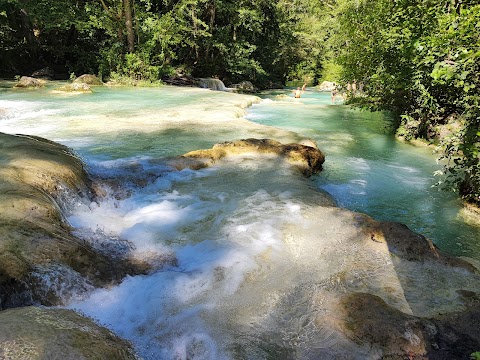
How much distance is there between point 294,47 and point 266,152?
107 feet

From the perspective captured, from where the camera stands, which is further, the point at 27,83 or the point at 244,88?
the point at 244,88

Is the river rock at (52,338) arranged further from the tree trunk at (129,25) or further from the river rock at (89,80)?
the tree trunk at (129,25)

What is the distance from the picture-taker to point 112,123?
421 inches

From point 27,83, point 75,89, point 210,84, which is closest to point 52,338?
point 75,89

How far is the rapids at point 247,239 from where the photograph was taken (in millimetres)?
2926

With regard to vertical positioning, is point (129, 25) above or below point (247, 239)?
above

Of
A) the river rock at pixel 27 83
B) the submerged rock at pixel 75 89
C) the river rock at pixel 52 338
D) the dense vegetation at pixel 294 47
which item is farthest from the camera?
the river rock at pixel 27 83

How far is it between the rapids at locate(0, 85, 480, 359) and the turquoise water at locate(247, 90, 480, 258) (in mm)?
34

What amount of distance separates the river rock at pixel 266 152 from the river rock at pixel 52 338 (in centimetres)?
468

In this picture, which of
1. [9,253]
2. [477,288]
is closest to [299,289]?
[477,288]

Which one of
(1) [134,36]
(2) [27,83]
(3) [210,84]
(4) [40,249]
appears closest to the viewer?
(4) [40,249]

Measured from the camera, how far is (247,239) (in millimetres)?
4266

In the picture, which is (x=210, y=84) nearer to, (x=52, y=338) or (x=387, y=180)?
(x=387, y=180)

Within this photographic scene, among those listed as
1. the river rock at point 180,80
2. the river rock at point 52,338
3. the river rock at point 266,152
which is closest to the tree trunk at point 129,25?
the river rock at point 180,80
